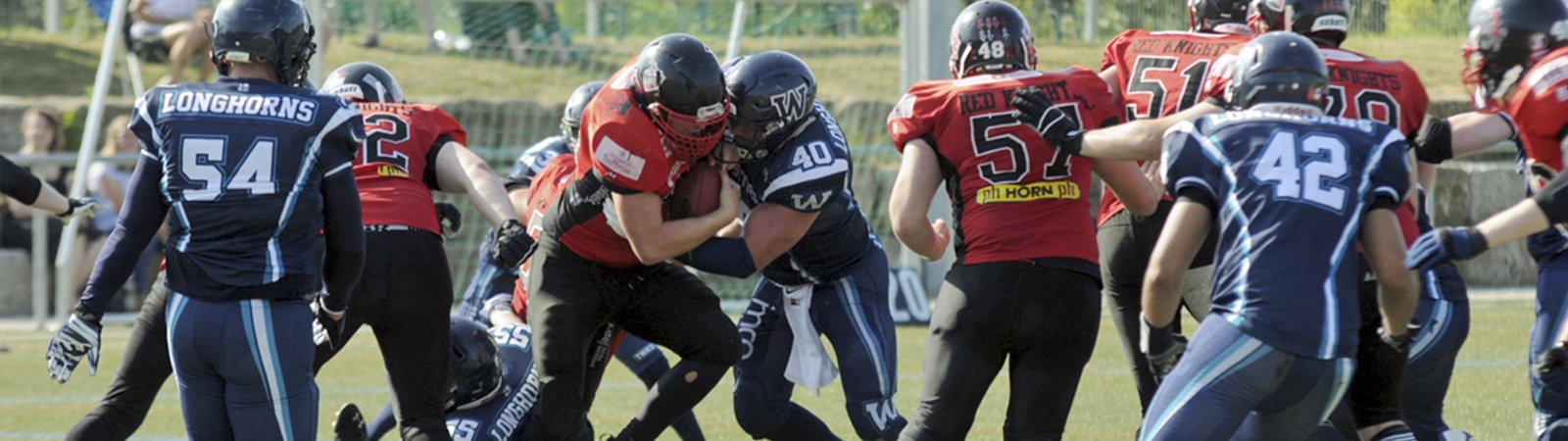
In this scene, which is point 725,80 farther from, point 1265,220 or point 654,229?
point 1265,220

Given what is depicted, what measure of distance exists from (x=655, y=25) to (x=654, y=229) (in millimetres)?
10721

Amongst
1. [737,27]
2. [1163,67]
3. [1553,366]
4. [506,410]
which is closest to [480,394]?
[506,410]

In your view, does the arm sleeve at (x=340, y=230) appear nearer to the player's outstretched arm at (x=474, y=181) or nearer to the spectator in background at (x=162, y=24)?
the player's outstretched arm at (x=474, y=181)

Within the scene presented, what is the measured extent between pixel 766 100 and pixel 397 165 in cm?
150

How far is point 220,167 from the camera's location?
13.7 feet

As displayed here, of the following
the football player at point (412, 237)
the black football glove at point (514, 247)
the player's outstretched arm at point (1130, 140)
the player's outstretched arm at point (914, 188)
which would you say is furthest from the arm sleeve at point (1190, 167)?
the football player at point (412, 237)

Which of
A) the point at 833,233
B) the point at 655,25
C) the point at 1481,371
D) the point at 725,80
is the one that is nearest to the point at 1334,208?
the point at 725,80

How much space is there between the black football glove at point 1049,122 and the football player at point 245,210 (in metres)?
1.77

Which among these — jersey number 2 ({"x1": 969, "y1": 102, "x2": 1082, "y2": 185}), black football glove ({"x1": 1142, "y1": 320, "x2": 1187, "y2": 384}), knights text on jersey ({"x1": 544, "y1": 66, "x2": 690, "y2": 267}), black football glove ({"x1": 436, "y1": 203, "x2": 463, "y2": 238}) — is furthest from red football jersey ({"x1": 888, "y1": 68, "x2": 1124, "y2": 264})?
black football glove ({"x1": 436, "y1": 203, "x2": 463, "y2": 238})

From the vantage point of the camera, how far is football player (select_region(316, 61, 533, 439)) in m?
5.37

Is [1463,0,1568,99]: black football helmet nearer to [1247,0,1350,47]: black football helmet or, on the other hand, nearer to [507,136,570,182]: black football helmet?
[1247,0,1350,47]: black football helmet

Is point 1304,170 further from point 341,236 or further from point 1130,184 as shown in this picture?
point 341,236

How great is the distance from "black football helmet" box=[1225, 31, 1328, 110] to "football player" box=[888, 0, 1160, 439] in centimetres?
68

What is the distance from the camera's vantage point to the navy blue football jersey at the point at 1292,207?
3826 mm
